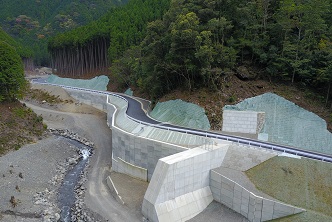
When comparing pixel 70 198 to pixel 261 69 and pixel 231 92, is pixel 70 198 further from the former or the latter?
pixel 261 69

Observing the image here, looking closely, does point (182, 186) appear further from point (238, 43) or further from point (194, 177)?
point (238, 43)

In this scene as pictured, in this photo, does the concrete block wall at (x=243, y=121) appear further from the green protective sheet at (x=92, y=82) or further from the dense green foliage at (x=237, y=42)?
the green protective sheet at (x=92, y=82)

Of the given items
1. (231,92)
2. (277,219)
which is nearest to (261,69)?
(231,92)

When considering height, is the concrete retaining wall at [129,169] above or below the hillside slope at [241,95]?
below

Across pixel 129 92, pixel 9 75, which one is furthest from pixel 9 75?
pixel 129 92

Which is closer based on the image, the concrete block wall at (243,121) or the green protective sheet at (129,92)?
the concrete block wall at (243,121)

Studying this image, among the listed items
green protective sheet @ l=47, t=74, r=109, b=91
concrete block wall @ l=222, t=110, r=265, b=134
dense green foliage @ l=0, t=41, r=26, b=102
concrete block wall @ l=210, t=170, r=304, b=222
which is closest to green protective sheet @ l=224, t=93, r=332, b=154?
concrete block wall @ l=222, t=110, r=265, b=134

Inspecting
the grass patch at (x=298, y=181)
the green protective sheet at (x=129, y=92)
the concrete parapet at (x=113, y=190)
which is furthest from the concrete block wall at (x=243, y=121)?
the green protective sheet at (x=129, y=92)
